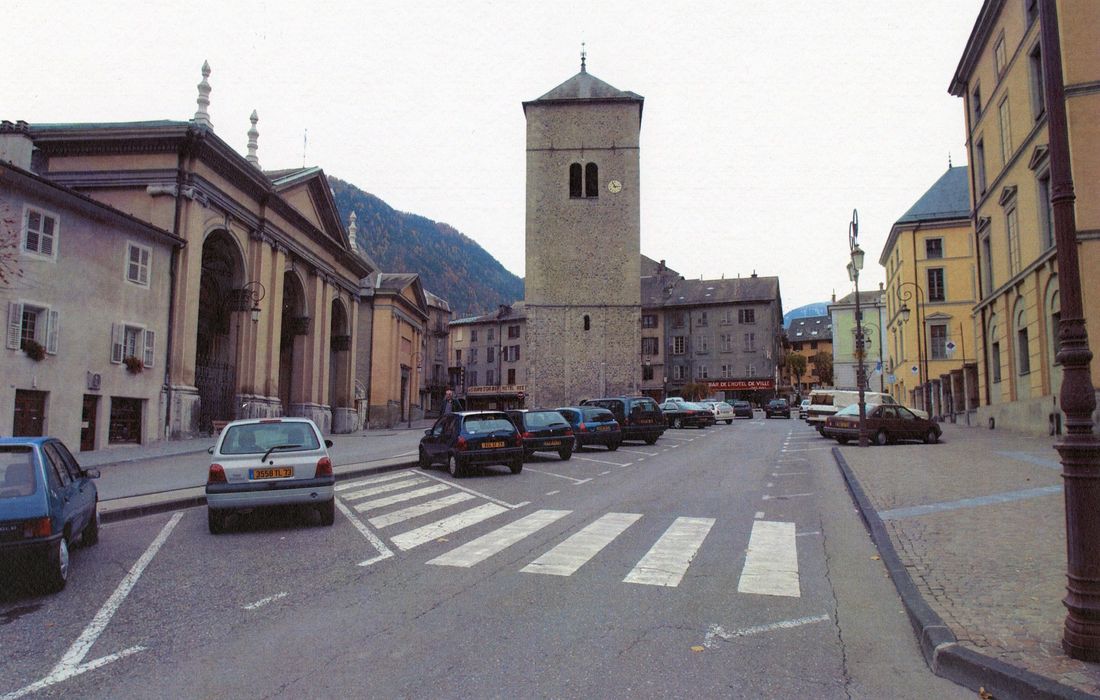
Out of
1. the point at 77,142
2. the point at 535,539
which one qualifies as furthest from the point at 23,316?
the point at 535,539

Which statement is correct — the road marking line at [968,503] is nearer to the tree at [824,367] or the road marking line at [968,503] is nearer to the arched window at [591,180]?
the arched window at [591,180]

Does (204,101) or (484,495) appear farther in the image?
(204,101)

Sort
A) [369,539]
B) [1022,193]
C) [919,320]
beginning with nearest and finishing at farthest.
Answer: [369,539] < [1022,193] < [919,320]

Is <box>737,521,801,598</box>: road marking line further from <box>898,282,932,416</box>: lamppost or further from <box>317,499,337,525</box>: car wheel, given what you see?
<box>898,282,932,416</box>: lamppost

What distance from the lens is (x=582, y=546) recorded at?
27.8 ft

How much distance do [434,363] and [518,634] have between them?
74.5 m

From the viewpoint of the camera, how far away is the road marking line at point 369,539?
7.98 m

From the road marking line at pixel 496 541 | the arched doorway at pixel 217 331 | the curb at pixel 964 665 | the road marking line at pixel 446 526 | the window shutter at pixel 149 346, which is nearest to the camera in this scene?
the curb at pixel 964 665

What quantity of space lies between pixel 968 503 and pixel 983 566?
13.8 feet

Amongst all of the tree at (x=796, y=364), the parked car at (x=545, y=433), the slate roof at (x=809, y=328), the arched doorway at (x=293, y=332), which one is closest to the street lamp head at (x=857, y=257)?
the parked car at (x=545, y=433)

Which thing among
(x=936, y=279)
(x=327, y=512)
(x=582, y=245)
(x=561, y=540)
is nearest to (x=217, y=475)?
(x=327, y=512)

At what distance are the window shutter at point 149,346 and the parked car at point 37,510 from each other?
1682cm

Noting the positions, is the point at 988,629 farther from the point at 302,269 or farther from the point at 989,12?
the point at 302,269

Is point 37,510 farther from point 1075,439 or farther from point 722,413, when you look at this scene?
point 722,413
